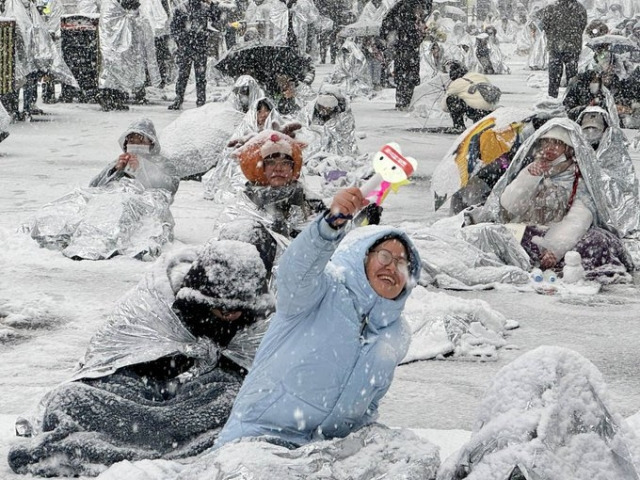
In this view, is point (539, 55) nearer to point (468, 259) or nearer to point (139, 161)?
point (139, 161)

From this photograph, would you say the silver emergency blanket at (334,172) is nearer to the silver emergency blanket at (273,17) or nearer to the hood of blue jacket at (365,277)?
the hood of blue jacket at (365,277)

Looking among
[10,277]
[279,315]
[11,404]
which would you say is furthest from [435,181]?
[279,315]

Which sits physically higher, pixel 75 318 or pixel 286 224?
pixel 286 224

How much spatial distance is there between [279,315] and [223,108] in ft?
22.9

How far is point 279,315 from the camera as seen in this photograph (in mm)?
3102

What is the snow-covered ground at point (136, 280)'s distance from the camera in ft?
14.1

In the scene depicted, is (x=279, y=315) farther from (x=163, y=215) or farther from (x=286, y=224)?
(x=163, y=215)

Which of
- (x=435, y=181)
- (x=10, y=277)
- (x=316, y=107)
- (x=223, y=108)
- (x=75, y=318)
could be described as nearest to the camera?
(x=75, y=318)

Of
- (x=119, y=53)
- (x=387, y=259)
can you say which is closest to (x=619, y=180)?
(x=387, y=259)

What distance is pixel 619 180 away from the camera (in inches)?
297

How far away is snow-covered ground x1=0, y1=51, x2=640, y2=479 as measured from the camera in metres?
4.31

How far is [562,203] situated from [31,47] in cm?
833

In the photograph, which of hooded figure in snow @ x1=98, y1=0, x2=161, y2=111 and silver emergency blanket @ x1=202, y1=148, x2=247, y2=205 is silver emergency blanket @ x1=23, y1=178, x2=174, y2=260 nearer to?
silver emergency blanket @ x1=202, y1=148, x2=247, y2=205

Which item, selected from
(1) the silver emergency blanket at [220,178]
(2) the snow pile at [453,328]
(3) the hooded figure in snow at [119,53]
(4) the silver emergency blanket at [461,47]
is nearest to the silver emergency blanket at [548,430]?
(2) the snow pile at [453,328]
